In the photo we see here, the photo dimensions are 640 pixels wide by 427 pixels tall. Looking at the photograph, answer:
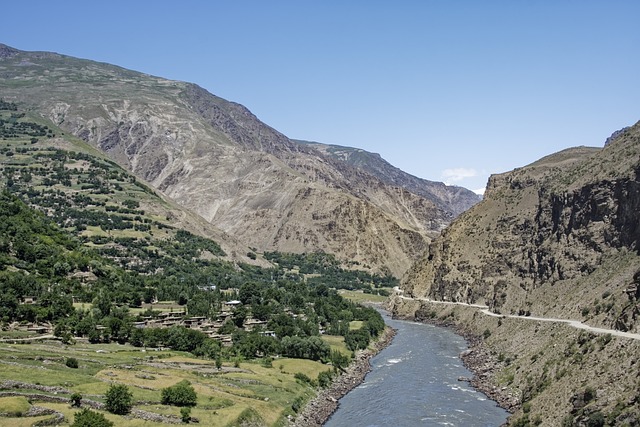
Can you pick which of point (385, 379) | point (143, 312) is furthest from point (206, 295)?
point (385, 379)

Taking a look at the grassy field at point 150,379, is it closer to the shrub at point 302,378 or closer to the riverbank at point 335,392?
the shrub at point 302,378

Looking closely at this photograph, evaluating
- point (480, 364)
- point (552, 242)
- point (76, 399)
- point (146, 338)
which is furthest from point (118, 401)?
point (552, 242)

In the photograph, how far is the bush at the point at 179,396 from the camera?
57750mm

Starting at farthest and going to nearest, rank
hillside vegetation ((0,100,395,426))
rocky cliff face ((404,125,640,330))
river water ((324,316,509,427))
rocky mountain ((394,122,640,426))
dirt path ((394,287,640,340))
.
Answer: rocky cliff face ((404,125,640,330)), river water ((324,316,509,427)), dirt path ((394,287,640,340)), hillside vegetation ((0,100,395,426)), rocky mountain ((394,122,640,426))

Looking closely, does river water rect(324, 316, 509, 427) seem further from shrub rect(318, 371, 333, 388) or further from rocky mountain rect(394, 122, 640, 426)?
rocky mountain rect(394, 122, 640, 426)

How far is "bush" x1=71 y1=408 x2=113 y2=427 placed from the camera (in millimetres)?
46125

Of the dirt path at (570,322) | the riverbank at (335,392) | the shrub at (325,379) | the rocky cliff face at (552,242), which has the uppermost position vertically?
the rocky cliff face at (552,242)

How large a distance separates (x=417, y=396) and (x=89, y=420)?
40.2m

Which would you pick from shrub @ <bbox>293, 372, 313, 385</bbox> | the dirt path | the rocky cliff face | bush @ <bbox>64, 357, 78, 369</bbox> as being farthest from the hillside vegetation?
the rocky cliff face

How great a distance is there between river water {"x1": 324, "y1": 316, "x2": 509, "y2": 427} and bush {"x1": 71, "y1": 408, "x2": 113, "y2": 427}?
25.4 meters

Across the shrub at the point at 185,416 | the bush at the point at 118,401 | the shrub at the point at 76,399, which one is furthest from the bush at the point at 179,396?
the shrub at the point at 76,399

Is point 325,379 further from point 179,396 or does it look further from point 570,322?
point 570,322

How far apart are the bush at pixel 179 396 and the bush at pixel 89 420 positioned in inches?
379

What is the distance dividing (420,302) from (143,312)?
80172 mm
